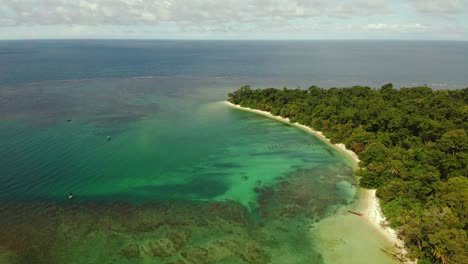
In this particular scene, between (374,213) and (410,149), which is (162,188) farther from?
(410,149)

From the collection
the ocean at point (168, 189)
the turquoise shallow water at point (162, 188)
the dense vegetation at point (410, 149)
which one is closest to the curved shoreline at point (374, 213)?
the dense vegetation at point (410, 149)

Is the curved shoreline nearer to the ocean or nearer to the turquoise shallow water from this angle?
the ocean

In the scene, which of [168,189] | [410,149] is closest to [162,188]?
[168,189]

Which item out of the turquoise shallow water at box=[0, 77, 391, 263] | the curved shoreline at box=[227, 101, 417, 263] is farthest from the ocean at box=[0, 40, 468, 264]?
the curved shoreline at box=[227, 101, 417, 263]

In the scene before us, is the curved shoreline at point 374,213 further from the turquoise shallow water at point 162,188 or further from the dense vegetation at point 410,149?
the turquoise shallow water at point 162,188

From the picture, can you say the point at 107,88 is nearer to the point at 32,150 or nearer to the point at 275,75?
the point at 32,150

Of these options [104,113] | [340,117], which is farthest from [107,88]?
[340,117]
